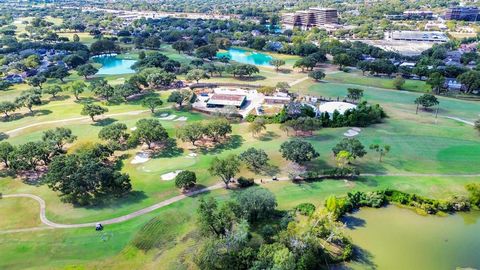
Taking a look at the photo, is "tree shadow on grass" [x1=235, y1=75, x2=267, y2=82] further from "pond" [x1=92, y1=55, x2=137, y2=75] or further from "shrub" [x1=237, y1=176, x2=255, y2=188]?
"shrub" [x1=237, y1=176, x2=255, y2=188]

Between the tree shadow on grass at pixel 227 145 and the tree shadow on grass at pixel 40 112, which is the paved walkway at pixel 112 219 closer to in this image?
the tree shadow on grass at pixel 227 145

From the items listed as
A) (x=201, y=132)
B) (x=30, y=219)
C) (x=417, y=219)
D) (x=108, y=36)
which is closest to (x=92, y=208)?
(x=30, y=219)

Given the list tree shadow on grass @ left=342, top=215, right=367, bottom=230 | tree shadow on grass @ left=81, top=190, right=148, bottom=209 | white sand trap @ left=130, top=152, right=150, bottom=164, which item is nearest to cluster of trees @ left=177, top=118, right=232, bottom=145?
white sand trap @ left=130, top=152, right=150, bottom=164

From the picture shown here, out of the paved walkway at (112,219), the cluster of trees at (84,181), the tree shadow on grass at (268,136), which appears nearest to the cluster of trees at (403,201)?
the paved walkway at (112,219)

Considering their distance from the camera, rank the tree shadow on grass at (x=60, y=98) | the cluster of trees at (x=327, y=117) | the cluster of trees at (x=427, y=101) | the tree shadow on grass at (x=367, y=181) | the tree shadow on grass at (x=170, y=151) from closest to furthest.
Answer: the tree shadow on grass at (x=367, y=181)
the tree shadow on grass at (x=170, y=151)
the cluster of trees at (x=327, y=117)
the cluster of trees at (x=427, y=101)
the tree shadow on grass at (x=60, y=98)

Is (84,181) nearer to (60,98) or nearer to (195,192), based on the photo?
(195,192)

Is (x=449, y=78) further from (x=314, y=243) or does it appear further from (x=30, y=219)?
(x=30, y=219)
